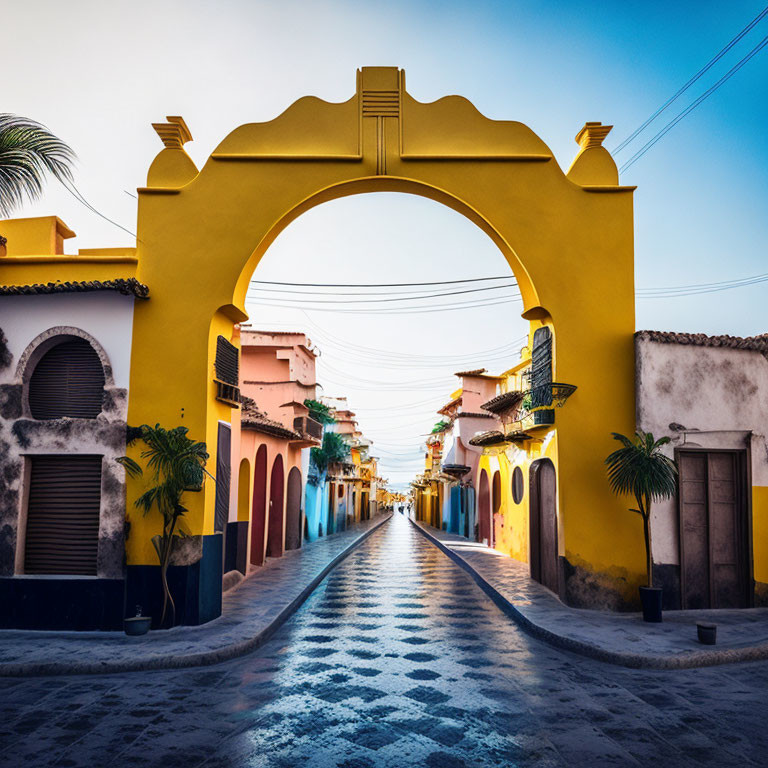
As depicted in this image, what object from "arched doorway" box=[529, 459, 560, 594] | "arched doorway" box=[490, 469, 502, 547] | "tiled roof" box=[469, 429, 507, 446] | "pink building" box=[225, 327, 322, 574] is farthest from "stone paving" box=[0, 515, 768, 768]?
"arched doorway" box=[490, 469, 502, 547]

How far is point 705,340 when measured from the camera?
1183cm

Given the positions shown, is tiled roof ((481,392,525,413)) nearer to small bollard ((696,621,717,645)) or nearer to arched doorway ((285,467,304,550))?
arched doorway ((285,467,304,550))

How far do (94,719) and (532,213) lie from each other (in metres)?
9.66

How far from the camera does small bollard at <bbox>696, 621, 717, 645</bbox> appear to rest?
29.1ft

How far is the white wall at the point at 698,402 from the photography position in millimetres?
11516

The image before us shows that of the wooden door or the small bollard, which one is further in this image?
the wooden door

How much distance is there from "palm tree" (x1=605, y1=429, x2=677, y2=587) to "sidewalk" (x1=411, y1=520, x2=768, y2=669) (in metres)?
0.97

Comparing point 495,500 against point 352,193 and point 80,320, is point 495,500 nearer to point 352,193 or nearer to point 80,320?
point 352,193

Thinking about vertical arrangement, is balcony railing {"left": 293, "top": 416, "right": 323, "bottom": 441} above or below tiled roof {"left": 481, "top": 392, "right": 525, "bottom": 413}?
below

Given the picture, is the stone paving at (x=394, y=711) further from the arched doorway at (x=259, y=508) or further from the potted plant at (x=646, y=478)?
the arched doorway at (x=259, y=508)

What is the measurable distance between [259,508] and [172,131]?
10.1m

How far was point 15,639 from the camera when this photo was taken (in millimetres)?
9391

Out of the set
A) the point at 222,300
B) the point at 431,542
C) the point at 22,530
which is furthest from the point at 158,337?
the point at 431,542

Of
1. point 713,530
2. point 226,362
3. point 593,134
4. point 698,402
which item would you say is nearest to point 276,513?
point 226,362
